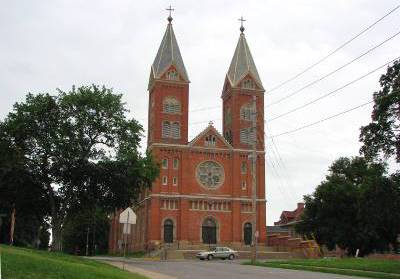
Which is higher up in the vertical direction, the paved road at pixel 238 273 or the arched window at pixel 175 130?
the arched window at pixel 175 130

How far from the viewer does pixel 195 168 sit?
69750 millimetres

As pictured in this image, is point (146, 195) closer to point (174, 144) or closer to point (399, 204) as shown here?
point (174, 144)

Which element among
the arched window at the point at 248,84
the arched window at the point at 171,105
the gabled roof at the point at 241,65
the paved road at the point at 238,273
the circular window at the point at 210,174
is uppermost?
the gabled roof at the point at 241,65

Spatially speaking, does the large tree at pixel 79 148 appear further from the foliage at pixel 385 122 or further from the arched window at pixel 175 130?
the arched window at pixel 175 130

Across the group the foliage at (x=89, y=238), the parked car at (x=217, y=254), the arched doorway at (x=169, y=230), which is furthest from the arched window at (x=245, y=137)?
the foliage at (x=89, y=238)

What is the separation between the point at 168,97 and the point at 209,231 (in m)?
16.8

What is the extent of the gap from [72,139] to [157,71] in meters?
34.5

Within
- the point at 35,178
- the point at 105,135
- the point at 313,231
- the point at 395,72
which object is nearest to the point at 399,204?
the point at 395,72

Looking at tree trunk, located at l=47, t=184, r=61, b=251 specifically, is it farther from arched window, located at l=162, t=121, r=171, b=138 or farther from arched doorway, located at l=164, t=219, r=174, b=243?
arched window, located at l=162, t=121, r=171, b=138

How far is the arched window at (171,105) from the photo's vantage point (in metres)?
70.8

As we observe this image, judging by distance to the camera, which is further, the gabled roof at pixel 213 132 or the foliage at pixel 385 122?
the gabled roof at pixel 213 132

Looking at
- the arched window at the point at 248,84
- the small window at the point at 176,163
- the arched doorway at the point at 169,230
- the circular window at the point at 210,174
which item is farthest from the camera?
the arched window at the point at 248,84

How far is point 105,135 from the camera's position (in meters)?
40.3

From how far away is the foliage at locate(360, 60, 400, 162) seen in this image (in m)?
32.9
